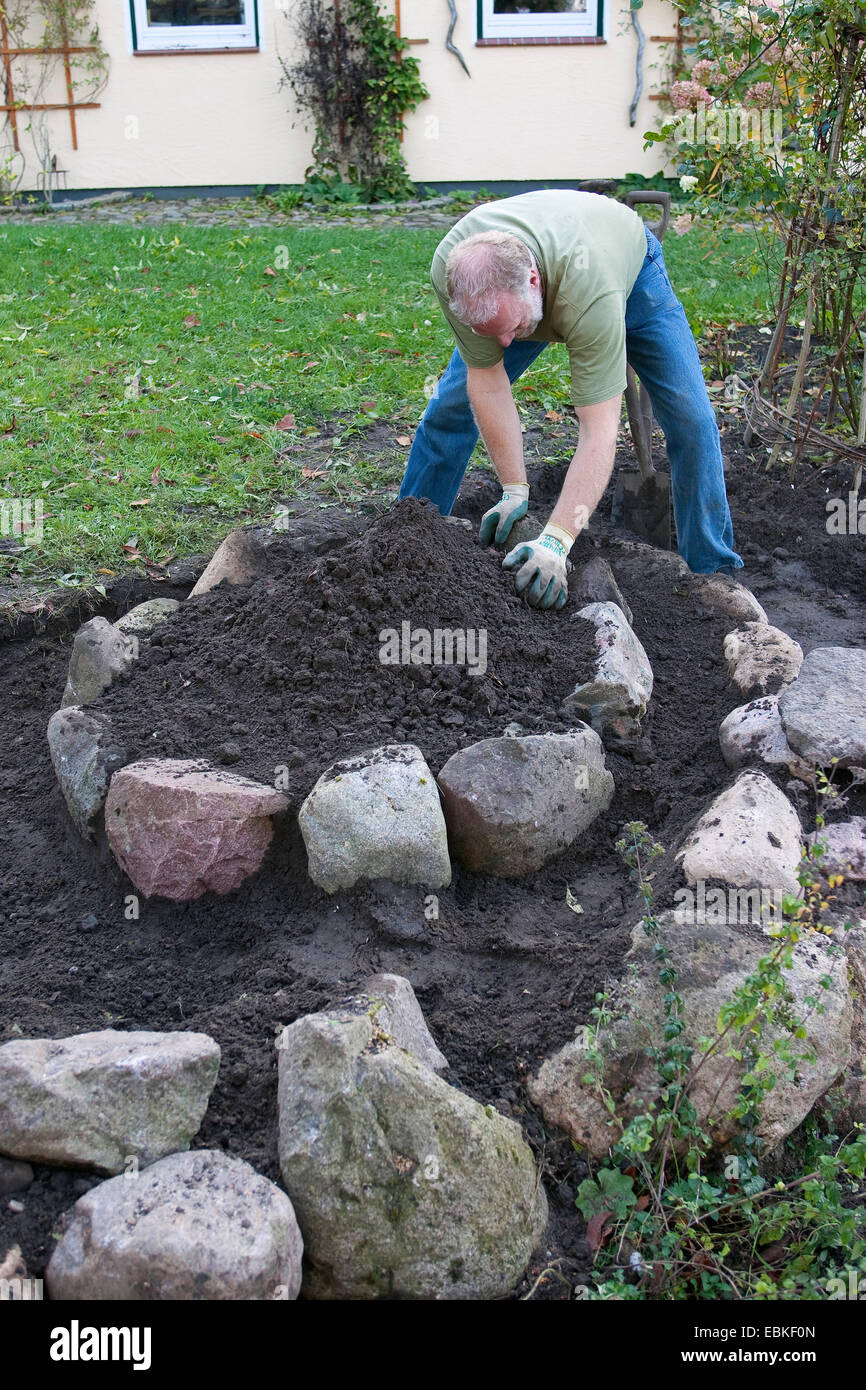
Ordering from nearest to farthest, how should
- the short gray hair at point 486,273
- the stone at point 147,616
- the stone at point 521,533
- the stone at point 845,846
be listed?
the stone at point 845,846, the short gray hair at point 486,273, the stone at point 147,616, the stone at point 521,533

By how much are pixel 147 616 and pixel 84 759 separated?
0.76m

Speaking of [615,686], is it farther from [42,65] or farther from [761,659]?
[42,65]

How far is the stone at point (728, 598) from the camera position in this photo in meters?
3.85

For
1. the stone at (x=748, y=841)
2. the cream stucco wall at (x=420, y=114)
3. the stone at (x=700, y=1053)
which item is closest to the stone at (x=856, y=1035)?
the stone at (x=700, y=1053)

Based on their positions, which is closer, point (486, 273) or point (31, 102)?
point (486, 273)

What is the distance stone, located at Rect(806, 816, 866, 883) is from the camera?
104 inches

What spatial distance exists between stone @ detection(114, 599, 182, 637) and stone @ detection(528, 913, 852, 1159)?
6.42ft

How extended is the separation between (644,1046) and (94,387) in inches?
196

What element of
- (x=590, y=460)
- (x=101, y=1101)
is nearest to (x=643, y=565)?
(x=590, y=460)

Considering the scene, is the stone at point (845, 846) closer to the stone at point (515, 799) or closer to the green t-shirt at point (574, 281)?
the stone at point (515, 799)

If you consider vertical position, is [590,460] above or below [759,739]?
above

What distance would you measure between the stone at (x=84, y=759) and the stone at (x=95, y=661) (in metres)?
0.12

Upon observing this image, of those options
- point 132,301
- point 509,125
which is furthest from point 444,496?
point 509,125

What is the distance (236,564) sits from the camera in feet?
12.4
